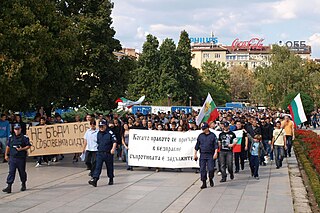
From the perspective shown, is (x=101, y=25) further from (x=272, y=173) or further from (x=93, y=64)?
(x=272, y=173)

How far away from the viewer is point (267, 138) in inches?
764

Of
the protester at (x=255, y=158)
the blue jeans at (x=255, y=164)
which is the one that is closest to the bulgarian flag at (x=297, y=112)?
the protester at (x=255, y=158)

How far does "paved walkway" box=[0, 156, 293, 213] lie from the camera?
34.8ft

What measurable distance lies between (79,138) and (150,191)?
5079 mm

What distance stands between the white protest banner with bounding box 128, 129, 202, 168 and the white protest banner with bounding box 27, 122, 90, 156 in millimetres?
1717

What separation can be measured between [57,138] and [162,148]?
353cm

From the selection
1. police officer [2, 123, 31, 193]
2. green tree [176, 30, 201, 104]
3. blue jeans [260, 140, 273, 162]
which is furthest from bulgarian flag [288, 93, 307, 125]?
green tree [176, 30, 201, 104]

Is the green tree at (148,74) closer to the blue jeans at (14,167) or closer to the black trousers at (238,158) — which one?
the black trousers at (238,158)

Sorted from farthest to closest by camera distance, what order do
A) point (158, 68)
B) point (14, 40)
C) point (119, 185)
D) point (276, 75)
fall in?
point (158, 68) < point (276, 75) < point (14, 40) < point (119, 185)

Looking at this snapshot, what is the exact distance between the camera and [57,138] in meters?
17.1

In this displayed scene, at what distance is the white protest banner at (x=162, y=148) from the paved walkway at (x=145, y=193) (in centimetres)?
32

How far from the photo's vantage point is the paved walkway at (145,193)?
10.6 meters

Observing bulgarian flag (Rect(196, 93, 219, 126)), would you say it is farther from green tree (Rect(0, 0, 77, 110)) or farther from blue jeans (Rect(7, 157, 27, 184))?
blue jeans (Rect(7, 157, 27, 184))

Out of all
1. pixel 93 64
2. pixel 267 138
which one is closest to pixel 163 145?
pixel 267 138
